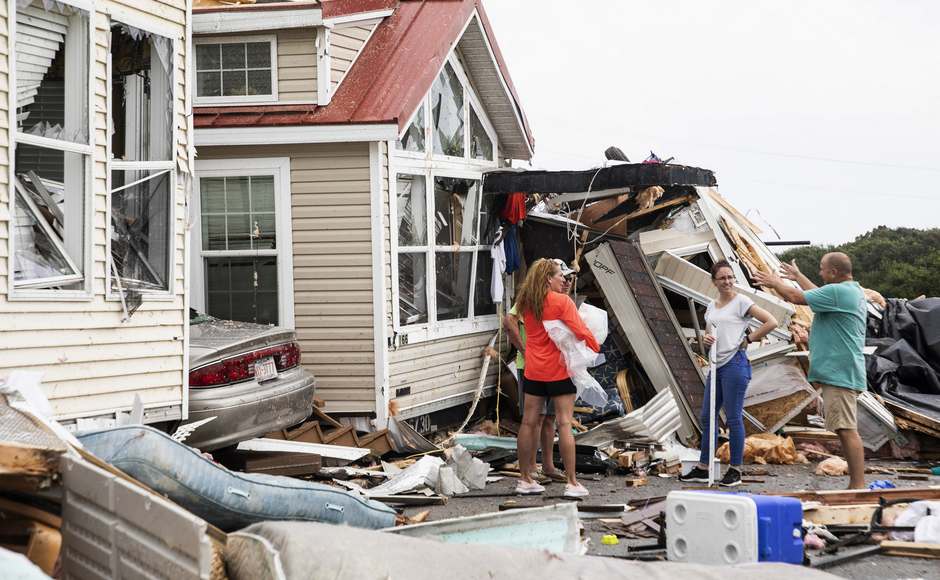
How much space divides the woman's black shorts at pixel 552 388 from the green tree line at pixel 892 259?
93.8 ft

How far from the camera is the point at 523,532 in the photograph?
6348 mm

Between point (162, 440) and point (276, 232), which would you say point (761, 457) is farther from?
point (162, 440)

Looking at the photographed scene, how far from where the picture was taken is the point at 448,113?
45.0 ft

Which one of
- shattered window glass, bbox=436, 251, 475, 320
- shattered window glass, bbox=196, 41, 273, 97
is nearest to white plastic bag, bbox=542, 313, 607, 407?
shattered window glass, bbox=436, 251, 475, 320

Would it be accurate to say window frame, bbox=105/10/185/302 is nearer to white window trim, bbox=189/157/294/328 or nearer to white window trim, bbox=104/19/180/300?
white window trim, bbox=104/19/180/300

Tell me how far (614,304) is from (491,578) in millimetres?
9100

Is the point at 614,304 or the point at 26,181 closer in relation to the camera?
the point at 26,181

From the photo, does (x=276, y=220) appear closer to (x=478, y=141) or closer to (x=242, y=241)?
(x=242, y=241)

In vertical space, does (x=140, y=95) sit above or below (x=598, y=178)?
above

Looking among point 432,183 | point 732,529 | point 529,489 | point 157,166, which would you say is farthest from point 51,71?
point 432,183

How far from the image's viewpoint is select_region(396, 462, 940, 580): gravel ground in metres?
6.78

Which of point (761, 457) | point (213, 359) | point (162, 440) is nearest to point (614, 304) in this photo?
point (761, 457)

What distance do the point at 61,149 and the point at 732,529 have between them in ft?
16.3

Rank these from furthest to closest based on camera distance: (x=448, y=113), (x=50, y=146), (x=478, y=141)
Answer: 1. (x=478, y=141)
2. (x=448, y=113)
3. (x=50, y=146)
